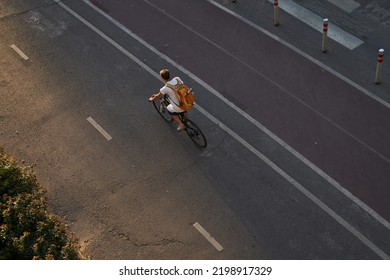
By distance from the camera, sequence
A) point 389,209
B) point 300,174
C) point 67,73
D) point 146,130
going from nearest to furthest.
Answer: point 389,209, point 300,174, point 146,130, point 67,73

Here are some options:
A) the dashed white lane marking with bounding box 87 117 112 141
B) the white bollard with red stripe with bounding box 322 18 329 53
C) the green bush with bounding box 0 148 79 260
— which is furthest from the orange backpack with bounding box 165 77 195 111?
the white bollard with red stripe with bounding box 322 18 329 53

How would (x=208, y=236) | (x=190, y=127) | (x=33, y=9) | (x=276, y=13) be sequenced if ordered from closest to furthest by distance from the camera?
1. (x=208, y=236)
2. (x=190, y=127)
3. (x=276, y=13)
4. (x=33, y=9)

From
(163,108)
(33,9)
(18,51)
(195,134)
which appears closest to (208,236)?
(195,134)

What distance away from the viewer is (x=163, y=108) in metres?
13.4

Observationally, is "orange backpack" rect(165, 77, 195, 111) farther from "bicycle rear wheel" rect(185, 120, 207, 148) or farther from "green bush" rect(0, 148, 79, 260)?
"green bush" rect(0, 148, 79, 260)

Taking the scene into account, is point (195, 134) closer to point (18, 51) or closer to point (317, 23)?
point (317, 23)

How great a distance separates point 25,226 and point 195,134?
5.11 m

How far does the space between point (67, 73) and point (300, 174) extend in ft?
22.5

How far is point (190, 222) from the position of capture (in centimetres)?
1180

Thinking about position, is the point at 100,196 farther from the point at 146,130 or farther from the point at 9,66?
the point at 9,66

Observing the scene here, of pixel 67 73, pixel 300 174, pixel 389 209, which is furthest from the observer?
pixel 67 73

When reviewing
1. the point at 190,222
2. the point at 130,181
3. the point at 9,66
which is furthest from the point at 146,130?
the point at 9,66

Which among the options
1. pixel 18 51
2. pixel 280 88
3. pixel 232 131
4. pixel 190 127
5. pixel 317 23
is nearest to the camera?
pixel 190 127

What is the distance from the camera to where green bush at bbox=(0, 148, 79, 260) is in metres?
8.48
